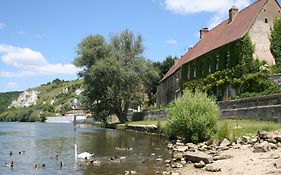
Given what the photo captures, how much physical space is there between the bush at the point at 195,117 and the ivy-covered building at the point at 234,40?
17321 millimetres

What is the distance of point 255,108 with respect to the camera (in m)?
35.3

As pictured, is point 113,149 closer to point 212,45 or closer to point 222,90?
point 222,90

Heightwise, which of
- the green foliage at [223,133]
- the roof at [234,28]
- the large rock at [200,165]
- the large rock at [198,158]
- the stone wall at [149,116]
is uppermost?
the roof at [234,28]

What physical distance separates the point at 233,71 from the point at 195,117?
730 inches

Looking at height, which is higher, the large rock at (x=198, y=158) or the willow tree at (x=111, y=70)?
the willow tree at (x=111, y=70)

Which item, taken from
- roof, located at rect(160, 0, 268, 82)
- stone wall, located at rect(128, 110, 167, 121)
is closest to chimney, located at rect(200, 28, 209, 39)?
roof, located at rect(160, 0, 268, 82)

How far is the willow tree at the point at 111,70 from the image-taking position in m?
66.1

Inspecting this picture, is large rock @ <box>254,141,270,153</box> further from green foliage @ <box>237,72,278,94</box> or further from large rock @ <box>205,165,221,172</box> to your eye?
green foliage @ <box>237,72,278,94</box>

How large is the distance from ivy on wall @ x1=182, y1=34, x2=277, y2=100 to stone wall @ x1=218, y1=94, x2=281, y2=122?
14.0 ft

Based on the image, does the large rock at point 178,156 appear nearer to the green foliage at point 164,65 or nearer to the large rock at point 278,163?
the large rock at point 278,163

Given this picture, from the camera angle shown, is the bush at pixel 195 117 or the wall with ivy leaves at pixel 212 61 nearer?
the bush at pixel 195 117

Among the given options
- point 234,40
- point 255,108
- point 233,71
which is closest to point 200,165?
point 255,108

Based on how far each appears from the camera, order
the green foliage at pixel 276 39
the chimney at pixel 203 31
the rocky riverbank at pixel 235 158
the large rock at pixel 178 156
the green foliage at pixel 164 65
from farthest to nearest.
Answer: the green foliage at pixel 164 65, the chimney at pixel 203 31, the green foliage at pixel 276 39, the large rock at pixel 178 156, the rocky riverbank at pixel 235 158

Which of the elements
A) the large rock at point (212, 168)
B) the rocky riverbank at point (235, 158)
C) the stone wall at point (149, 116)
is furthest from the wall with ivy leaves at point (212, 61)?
the large rock at point (212, 168)
